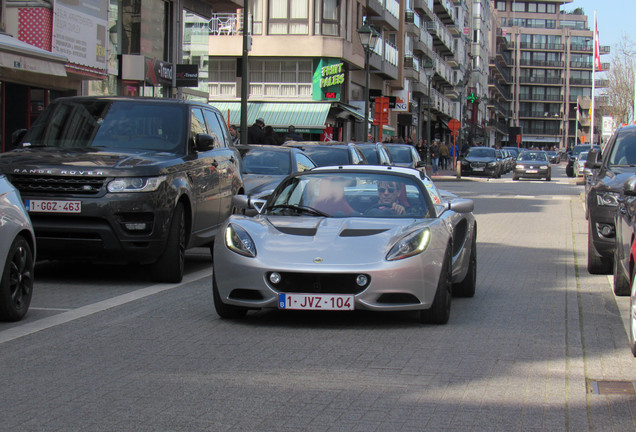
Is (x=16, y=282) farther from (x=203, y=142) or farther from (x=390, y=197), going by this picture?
(x=203, y=142)

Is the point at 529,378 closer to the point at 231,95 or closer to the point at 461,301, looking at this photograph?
the point at 461,301

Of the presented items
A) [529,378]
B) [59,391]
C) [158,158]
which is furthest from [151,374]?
[158,158]

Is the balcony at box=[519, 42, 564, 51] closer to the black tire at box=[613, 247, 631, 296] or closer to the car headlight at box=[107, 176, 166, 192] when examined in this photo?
the black tire at box=[613, 247, 631, 296]

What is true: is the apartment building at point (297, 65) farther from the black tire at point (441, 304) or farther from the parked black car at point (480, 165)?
the black tire at point (441, 304)

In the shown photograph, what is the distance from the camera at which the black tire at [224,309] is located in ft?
26.8

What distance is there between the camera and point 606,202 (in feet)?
38.8

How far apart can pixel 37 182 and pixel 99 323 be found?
277 centimetres

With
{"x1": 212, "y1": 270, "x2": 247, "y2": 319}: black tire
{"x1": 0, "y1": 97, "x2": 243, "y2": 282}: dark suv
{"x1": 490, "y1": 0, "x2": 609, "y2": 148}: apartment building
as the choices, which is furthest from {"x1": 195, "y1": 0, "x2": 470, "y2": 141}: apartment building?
{"x1": 490, "y1": 0, "x2": 609, "y2": 148}: apartment building

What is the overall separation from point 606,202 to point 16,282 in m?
6.96

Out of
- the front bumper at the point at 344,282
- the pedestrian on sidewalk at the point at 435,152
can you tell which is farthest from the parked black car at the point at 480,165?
the front bumper at the point at 344,282

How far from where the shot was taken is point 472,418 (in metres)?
5.19

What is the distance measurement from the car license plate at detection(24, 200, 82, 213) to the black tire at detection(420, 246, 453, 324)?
393cm

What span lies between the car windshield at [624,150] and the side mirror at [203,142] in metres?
5.30

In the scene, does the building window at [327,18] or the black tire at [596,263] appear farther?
the building window at [327,18]
